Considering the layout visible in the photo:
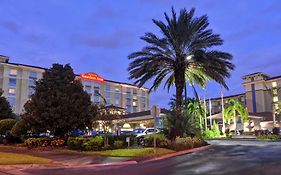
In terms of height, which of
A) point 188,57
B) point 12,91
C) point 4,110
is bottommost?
point 4,110

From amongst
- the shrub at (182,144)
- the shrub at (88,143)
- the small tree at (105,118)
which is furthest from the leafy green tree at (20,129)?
the shrub at (182,144)

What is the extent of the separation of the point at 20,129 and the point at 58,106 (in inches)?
222

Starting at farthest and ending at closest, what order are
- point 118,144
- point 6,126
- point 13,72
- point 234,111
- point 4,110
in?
point 13,72
point 234,111
point 4,110
point 6,126
point 118,144

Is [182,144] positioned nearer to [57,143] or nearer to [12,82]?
[57,143]

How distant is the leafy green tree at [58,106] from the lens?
28328 millimetres

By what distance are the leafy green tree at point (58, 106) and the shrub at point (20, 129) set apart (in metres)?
1.24

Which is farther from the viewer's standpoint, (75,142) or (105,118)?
(105,118)

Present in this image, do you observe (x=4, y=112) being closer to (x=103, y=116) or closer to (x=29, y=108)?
(x=29, y=108)

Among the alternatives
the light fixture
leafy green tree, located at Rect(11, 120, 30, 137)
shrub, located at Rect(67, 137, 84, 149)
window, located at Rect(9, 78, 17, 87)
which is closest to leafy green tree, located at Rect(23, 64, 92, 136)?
leafy green tree, located at Rect(11, 120, 30, 137)

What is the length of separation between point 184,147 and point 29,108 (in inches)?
567

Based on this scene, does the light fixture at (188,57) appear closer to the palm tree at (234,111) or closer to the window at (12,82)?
the palm tree at (234,111)

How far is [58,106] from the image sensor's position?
92.8 ft

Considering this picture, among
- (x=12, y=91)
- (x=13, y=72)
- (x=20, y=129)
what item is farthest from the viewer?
(x=13, y=72)

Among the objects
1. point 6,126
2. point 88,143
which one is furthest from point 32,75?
point 88,143
